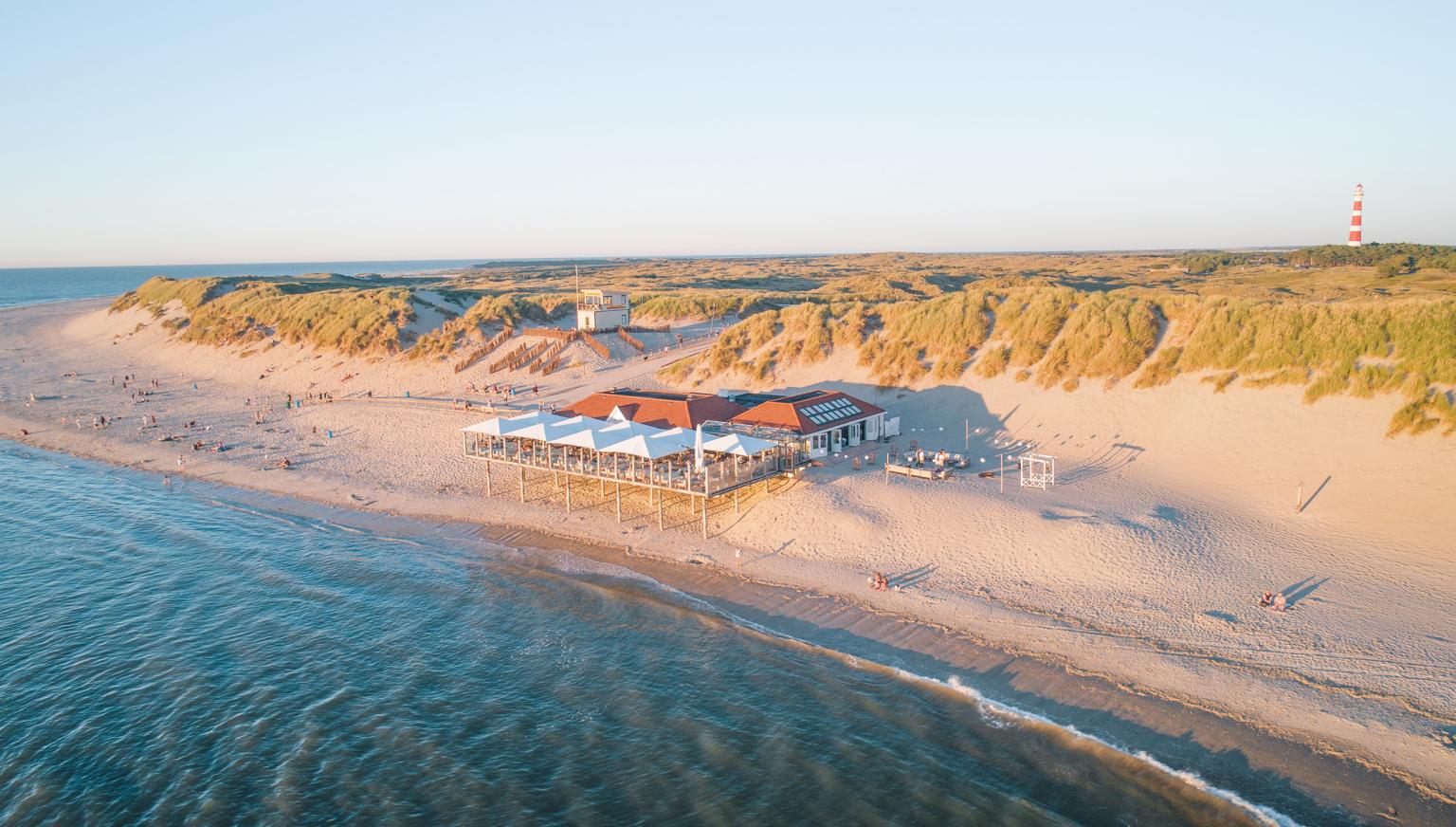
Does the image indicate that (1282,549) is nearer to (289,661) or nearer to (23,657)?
(289,661)

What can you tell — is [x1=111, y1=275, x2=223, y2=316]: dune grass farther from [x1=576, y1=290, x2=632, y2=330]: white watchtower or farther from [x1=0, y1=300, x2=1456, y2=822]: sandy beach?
[x1=576, y1=290, x2=632, y2=330]: white watchtower

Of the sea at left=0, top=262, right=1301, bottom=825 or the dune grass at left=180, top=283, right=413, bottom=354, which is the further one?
the dune grass at left=180, top=283, right=413, bottom=354

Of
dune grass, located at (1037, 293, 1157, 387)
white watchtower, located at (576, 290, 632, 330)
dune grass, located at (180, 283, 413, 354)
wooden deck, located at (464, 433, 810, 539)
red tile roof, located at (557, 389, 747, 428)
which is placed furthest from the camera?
dune grass, located at (180, 283, 413, 354)

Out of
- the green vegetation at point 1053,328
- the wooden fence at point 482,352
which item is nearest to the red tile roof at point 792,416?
the green vegetation at point 1053,328

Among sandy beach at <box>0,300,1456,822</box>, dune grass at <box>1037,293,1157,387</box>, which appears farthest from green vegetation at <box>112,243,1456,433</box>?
sandy beach at <box>0,300,1456,822</box>

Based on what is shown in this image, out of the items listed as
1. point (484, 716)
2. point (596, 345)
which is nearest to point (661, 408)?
point (484, 716)

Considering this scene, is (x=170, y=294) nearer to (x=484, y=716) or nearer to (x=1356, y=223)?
(x=484, y=716)
